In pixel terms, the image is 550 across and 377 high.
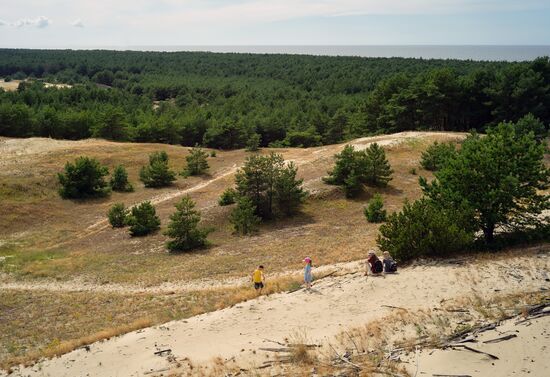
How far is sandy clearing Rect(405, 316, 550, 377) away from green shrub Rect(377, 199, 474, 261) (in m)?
6.53

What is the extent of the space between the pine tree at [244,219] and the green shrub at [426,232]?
16246 millimetres

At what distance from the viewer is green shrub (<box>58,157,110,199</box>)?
49125 mm

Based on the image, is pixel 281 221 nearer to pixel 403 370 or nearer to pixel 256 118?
pixel 403 370

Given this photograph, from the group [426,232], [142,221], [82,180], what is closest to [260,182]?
[142,221]

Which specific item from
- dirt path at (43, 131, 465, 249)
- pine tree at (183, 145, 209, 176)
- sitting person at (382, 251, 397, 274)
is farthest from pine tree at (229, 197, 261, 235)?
pine tree at (183, 145, 209, 176)

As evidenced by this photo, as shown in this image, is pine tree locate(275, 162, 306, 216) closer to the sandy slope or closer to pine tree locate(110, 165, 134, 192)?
the sandy slope

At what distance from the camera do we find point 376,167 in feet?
148

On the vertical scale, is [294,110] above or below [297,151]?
above

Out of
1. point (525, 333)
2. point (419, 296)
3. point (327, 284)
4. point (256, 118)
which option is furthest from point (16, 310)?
point (256, 118)

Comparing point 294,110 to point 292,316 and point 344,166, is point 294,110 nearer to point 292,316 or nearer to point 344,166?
point 344,166

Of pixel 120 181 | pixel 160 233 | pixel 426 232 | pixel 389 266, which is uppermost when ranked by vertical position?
pixel 426 232

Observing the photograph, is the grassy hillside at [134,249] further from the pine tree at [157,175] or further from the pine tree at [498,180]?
the pine tree at [498,180]

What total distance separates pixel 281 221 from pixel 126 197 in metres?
20.2

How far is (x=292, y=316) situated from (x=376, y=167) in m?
29.6
